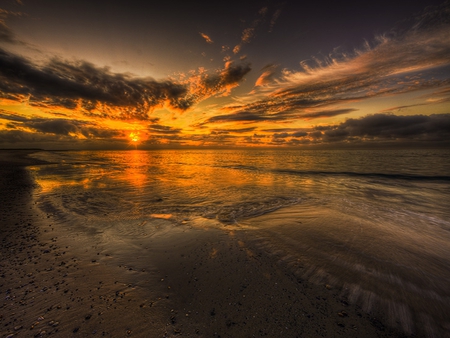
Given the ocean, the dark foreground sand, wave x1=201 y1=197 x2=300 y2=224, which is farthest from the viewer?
wave x1=201 y1=197 x2=300 y2=224

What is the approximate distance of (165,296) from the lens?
4.50m

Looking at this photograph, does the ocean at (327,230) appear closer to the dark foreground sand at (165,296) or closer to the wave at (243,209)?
the wave at (243,209)

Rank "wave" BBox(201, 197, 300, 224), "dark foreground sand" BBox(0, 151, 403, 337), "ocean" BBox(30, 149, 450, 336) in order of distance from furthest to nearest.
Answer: "wave" BBox(201, 197, 300, 224)
"ocean" BBox(30, 149, 450, 336)
"dark foreground sand" BBox(0, 151, 403, 337)

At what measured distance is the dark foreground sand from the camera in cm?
367

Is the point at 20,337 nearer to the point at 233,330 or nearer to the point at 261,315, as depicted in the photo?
the point at 233,330

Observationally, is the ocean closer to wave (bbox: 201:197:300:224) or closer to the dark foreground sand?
wave (bbox: 201:197:300:224)

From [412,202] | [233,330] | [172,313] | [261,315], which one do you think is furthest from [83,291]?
[412,202]

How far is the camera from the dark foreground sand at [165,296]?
12.0 feet

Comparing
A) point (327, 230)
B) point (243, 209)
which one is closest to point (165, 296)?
point (327, 230)

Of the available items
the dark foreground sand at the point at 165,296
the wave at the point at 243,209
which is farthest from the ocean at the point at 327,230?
the dark foreground sand at the point at 165,296

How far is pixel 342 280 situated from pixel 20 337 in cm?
721

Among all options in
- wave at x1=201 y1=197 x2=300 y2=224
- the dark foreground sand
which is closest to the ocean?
wave at x1=201 y1=197 x2=300 y2=224

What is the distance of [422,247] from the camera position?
294 inches

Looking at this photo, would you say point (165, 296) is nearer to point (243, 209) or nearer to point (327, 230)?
point (327, 230)
